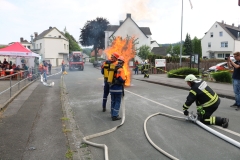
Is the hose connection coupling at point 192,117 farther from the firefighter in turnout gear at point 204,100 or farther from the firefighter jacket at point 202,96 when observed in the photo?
the firefighter jacket at point 202,96

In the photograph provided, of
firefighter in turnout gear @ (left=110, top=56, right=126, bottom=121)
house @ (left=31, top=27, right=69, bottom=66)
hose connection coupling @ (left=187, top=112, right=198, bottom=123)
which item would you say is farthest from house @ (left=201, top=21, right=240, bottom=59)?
firefighter in turnout gear @ (left=110, top=56, right=126, bottom=121)

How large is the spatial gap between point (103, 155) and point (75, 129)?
5.45ft

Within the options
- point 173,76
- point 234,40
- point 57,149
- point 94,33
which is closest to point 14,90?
point 57,149

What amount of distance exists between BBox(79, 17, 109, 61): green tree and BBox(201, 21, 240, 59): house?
25555 millimetres

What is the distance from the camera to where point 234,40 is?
4919 cm

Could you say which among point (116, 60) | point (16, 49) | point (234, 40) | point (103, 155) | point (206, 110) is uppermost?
point (234, 40)

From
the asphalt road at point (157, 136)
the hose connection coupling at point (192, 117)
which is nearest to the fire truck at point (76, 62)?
the asphalt road at point (157, 136)

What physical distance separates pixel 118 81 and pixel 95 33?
190 feet

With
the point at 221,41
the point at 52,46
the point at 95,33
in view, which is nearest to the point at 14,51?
the point at 52,46

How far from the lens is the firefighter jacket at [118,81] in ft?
20.4

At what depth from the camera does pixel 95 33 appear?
2463 inches

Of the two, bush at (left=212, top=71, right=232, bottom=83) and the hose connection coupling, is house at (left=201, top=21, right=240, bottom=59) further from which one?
the hose connection coupling

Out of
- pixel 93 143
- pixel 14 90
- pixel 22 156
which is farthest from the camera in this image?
pixel 14 90

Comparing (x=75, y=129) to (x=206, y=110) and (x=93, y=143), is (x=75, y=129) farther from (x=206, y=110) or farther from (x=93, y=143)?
(x=206, y=110)
